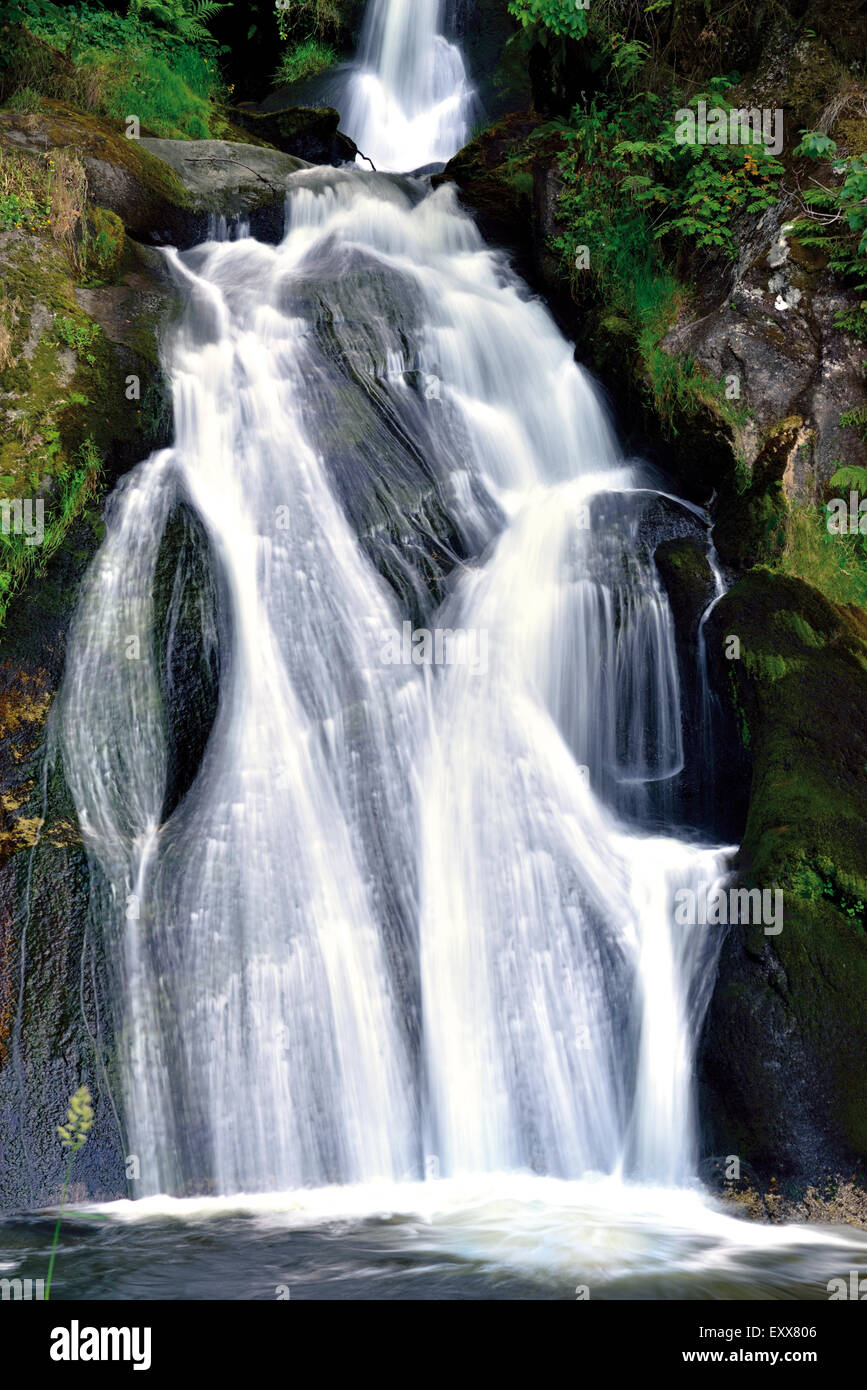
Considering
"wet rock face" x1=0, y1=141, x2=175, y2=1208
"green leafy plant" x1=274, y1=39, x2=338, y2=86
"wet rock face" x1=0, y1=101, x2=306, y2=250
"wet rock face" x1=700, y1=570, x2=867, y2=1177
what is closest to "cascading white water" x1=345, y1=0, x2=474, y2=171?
"green leafy plant" x1=274, y1=39, x2=338, y2=86

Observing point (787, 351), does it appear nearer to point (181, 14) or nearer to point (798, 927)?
point (798, 927)

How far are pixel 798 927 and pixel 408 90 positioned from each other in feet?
52.9

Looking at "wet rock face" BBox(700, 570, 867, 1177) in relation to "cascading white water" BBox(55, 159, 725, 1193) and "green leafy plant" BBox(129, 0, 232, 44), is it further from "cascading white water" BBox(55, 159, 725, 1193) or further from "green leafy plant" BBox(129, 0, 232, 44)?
"green leafy plant" BBox(129, 0, 232, 44)

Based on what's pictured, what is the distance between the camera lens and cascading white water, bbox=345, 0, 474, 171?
15719 millimetres

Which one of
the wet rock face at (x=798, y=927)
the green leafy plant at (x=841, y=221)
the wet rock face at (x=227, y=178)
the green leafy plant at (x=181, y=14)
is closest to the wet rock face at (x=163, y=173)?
the wet rock face at (x=227, y=178)

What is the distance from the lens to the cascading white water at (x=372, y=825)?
5320mm

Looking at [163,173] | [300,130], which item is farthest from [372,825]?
[300,130]

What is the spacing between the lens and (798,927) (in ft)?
17.0

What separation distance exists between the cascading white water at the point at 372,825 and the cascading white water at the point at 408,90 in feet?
29.8

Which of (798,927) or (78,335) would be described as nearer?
(798,927)

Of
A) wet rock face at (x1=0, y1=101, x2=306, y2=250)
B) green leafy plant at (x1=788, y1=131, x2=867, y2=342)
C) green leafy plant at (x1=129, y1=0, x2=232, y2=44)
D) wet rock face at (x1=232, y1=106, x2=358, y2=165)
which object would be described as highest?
green leafy plant at (x1=129, y1=0, x2=232, y2=44)

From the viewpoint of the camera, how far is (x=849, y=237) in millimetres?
8000

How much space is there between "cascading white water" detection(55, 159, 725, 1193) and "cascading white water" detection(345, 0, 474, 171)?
9.10m
